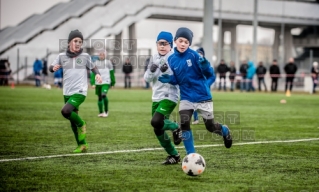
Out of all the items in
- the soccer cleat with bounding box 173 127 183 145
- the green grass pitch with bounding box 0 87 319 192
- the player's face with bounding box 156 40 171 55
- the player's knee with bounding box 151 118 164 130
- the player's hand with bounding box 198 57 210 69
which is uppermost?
the player's face with bounding box 156 40 171 55

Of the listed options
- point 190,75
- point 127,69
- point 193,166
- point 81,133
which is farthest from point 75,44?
point 127,69

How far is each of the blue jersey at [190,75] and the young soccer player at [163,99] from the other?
0.97 ft

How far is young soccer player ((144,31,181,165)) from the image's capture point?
9.70 meters

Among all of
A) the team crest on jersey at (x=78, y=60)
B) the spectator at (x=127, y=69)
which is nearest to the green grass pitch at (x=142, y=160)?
the team crest on jersey at (x=78, y=60)

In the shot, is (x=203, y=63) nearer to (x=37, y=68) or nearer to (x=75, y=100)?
(x=75, y=100)

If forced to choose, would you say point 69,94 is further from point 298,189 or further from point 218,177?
point 298,189

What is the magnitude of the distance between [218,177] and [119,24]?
4507 centimetres

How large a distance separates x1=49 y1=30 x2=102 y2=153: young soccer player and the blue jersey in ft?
8.00

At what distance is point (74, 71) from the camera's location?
459 inches

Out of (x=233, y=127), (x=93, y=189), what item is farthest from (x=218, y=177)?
(x=233, y=127)

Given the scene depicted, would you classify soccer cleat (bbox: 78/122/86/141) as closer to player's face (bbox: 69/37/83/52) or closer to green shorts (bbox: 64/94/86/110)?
green shorts (bbox: 64/94/86/110)

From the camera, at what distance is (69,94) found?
11.5 metres

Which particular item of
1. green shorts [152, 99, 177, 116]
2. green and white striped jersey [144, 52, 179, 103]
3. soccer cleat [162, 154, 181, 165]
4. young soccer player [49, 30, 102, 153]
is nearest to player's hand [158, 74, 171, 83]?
green and white striped jersey [144, 52, 179, 103]

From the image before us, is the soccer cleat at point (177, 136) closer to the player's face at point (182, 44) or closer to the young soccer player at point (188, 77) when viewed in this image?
the young soccer player at point (188, 77)
